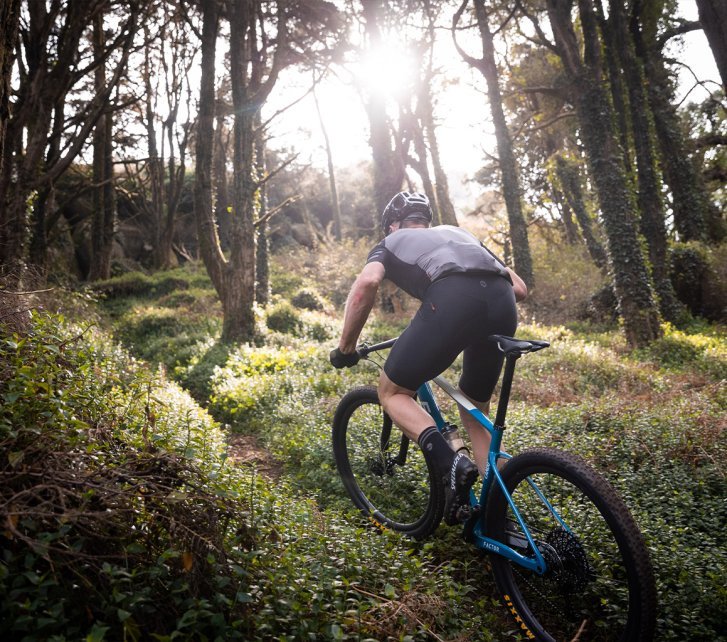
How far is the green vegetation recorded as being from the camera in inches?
88.4

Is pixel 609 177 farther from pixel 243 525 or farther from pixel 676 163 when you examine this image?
pixel 243 525

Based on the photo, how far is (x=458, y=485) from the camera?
3375 mm

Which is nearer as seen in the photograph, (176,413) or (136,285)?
→ (176,413)

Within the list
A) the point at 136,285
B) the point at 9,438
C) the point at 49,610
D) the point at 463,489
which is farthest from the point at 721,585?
the point at 136,285

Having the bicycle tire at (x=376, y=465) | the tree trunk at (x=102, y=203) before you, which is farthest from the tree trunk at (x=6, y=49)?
the tree trunk at (x=102, y=203)

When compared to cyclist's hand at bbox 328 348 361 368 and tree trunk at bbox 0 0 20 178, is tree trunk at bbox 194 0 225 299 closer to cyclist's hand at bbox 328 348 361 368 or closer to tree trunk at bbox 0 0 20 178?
tree trunk at bbox 0 0 20 178

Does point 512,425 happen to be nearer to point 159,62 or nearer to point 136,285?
point 136,285

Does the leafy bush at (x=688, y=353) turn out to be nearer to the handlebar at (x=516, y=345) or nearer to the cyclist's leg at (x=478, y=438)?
the cyclist's leg at (x=478, y=438)

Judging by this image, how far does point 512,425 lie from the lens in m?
6.00

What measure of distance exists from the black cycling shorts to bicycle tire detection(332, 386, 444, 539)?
875 mm

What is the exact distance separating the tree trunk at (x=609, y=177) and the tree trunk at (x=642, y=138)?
2.60 metres

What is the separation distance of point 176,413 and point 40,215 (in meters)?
10.8

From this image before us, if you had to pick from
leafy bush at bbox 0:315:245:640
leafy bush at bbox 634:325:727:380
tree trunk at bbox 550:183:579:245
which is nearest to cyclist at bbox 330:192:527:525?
leafy bush at bbox 0:315:245:640

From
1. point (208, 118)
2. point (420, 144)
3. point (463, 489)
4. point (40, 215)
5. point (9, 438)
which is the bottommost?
point (463, 489)
